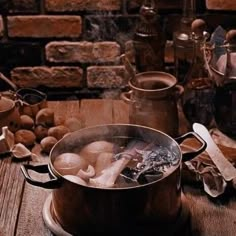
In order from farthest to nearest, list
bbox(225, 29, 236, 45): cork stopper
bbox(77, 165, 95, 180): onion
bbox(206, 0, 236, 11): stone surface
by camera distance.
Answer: bbox(206, 0, 236, 11): stone surface → bbox(225, 29, 236, 45): cork stopper → bbox(77, 165, 95, 180): onion

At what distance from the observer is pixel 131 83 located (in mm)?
1307

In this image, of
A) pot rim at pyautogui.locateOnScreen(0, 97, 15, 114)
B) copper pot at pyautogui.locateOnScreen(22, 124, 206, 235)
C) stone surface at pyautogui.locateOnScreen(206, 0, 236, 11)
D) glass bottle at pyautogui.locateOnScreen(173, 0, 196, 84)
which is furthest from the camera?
stone surface at pyautogui.locateOnScreen(206, 0, 236, 11)

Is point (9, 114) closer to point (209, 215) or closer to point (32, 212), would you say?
point (32, 212)

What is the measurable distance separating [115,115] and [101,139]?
341mm

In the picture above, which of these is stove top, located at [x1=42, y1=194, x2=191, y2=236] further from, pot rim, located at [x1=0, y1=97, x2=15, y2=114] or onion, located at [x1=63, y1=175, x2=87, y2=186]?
pot rim, located at [x1=0, y1=97, x2=15, y2=114]

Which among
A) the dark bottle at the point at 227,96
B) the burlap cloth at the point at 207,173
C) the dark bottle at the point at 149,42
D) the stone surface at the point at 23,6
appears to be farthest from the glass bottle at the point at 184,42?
the stone surface at the point at 23,6

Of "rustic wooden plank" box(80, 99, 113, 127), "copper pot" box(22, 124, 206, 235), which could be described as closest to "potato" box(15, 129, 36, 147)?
"rustic wooden plank" box(80, 99, 113, 127)

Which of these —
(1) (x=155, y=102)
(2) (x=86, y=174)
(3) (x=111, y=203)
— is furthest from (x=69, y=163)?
(1) (x=155, y=102)

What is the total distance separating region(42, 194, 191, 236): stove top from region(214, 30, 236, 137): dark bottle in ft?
0.88

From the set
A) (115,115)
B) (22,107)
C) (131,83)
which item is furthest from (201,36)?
(22,107)

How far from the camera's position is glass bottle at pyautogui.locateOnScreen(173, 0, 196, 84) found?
146 centimetres

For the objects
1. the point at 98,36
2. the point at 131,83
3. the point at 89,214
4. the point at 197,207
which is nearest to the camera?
the point at 89,214

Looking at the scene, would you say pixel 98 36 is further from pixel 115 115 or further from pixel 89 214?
pixel 89 214

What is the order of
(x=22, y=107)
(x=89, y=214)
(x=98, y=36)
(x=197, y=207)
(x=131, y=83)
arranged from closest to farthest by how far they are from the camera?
(x=89, y=214) → (x=197, y=207) → (x=131, y=83) → (x=22, y=107) → (x=98, y=36)
